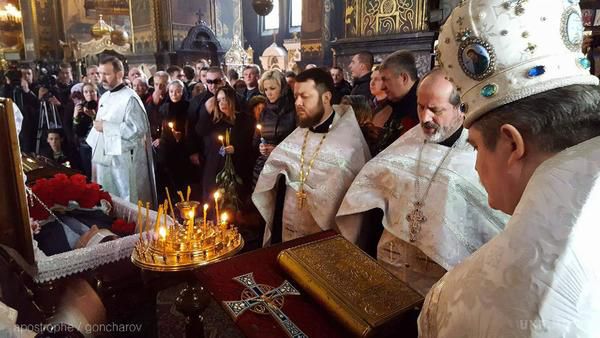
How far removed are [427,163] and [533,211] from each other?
1.30m

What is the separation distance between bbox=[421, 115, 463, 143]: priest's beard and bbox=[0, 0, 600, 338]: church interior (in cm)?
2

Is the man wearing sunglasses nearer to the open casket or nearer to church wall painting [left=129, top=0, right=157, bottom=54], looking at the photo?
the open casket

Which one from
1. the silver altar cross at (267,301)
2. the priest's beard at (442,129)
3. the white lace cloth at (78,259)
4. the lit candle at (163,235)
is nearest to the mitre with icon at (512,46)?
the silver altar cross at (267,301)

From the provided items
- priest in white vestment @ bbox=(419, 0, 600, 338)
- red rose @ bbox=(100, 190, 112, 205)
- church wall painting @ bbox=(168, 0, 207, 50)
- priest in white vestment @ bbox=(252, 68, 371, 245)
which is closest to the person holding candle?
red rose @ bbox=(100, 190, 112, 205)

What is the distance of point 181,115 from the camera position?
530 centimetres

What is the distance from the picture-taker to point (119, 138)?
4.32 m

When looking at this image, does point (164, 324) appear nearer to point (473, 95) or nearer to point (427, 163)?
point (427, 163)

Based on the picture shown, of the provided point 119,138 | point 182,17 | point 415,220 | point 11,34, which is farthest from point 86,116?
point 11,34

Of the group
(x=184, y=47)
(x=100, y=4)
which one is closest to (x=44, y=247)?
(x=184, y=47)

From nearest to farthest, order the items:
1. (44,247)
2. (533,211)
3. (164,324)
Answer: (533,211) < (44,247) < (164,324)

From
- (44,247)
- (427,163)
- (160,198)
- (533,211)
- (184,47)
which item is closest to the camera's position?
(533,211)

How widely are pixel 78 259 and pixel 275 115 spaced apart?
6.81ft

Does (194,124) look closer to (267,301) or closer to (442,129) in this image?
(442,129)

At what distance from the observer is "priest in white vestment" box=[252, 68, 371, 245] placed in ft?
7.77
